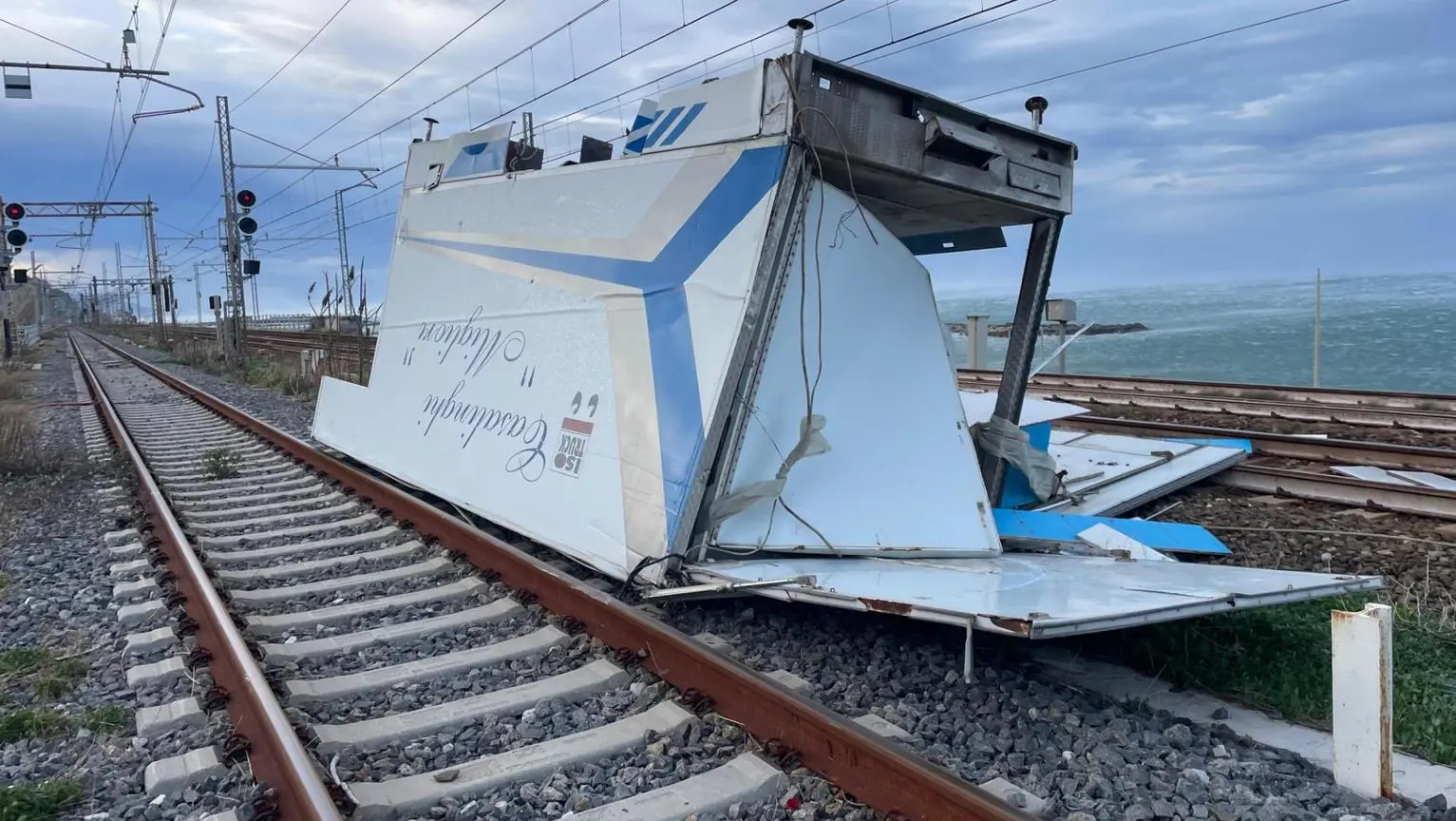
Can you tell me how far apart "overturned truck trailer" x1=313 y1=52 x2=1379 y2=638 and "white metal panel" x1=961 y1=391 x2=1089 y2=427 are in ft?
2.47

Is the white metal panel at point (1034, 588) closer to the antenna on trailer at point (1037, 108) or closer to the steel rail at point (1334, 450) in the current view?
the antenna on trailer at point (1037, 108)

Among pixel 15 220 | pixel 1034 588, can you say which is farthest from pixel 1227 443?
pixel 15 220

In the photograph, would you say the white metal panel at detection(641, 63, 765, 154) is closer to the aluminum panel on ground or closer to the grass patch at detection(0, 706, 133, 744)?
the aluminum panel on ground

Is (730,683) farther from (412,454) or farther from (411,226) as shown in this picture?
(411,226)

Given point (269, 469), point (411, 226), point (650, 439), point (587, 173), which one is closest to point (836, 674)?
point (650, 439)

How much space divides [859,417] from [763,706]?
93.7 inches

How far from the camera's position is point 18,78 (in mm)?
18188

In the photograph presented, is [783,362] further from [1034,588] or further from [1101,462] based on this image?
[1101,462]

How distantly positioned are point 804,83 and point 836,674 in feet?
9.80

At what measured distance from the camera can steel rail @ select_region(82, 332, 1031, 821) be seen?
296 cm

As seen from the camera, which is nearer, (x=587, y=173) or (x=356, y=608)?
(x=356, y=608)

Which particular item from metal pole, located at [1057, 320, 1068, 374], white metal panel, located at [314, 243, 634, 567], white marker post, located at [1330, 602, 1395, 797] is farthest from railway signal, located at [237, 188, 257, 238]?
white marker post, located at [1330, 602, 1395, 797]

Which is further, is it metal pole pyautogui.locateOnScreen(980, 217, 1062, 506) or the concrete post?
the concrete post

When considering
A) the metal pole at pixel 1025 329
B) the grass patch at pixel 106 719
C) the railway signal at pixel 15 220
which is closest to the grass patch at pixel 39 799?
the grass patch at pixel 106 719
